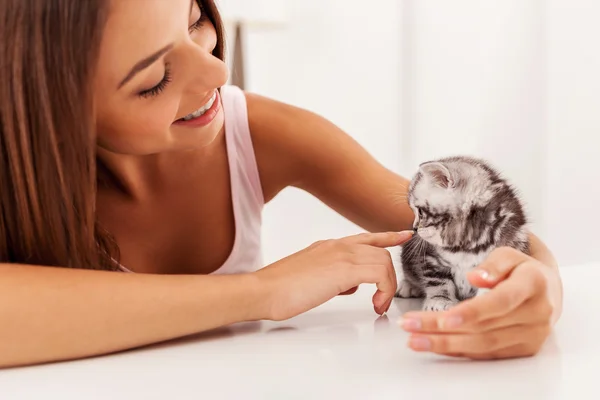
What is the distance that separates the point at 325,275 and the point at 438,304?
144mm

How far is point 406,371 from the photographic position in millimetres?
721

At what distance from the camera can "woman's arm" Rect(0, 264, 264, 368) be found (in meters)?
0.77

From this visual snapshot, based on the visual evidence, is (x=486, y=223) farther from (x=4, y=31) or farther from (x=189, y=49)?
(x=4, y=31)

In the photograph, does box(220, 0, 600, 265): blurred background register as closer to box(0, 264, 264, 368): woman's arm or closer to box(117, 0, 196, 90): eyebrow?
box(117, 0, 196, 90): eyebrow

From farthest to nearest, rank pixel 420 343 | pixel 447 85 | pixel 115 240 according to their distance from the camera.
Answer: pixel 447 85
pixel 115 240
pixel 420 343

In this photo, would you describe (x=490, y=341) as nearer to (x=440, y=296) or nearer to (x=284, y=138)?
(x=440, y=296)

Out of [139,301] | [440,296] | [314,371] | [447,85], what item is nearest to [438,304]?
[440,296]

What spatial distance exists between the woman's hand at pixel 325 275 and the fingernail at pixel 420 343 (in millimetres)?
175

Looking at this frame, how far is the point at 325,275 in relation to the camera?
2.84ft

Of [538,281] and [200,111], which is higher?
[200,111]

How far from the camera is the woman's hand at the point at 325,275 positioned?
854mm

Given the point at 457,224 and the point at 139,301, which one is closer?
the point at 139,301

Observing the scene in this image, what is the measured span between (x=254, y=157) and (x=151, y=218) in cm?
20

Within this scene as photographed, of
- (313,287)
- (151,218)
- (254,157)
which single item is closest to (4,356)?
(313,287)
